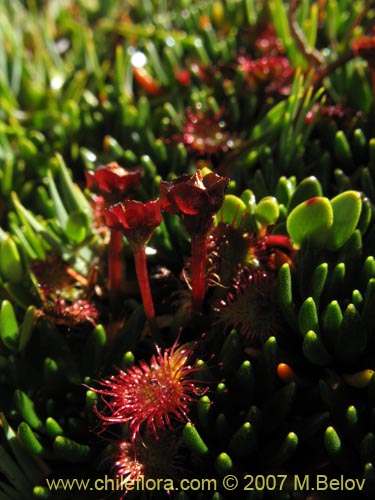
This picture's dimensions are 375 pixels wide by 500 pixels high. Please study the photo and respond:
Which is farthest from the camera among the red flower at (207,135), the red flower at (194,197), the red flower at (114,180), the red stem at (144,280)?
the red flower at (207,135)

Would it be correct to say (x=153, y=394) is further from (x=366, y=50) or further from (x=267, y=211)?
(x=366, y=50)

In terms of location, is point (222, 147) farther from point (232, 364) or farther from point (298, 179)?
point (232, 364)

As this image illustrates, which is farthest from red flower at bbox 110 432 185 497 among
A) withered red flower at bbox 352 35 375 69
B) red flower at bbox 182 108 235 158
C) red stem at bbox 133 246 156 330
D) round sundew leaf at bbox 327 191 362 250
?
withered red flower at bbox 352 35 375 69

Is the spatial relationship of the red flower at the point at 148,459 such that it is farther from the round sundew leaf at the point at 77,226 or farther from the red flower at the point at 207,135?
the red flower at the point at 207,135

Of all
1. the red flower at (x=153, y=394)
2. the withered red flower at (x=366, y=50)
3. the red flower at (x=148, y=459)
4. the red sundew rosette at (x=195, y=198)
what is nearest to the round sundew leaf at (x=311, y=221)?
the red sundew rosette at (x=195, y=198)

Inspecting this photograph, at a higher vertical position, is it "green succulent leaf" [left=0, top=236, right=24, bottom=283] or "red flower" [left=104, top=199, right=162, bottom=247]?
"green succulent leaf" [left=0, top=236, right=24, bottom=283]

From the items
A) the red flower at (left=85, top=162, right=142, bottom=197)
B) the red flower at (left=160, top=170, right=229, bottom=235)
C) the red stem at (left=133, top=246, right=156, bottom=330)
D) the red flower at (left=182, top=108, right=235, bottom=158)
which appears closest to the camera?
the red flower at (left=160, top=170, right=229, bottom=235)

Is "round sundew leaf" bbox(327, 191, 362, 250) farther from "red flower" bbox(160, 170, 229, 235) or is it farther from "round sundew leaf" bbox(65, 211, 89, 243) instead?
"round sundew leaf" bbox(65, 211, 89, 243)

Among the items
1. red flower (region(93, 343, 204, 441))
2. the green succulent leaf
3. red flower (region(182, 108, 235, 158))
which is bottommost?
red flower (region(93, 343, 204, 441))
